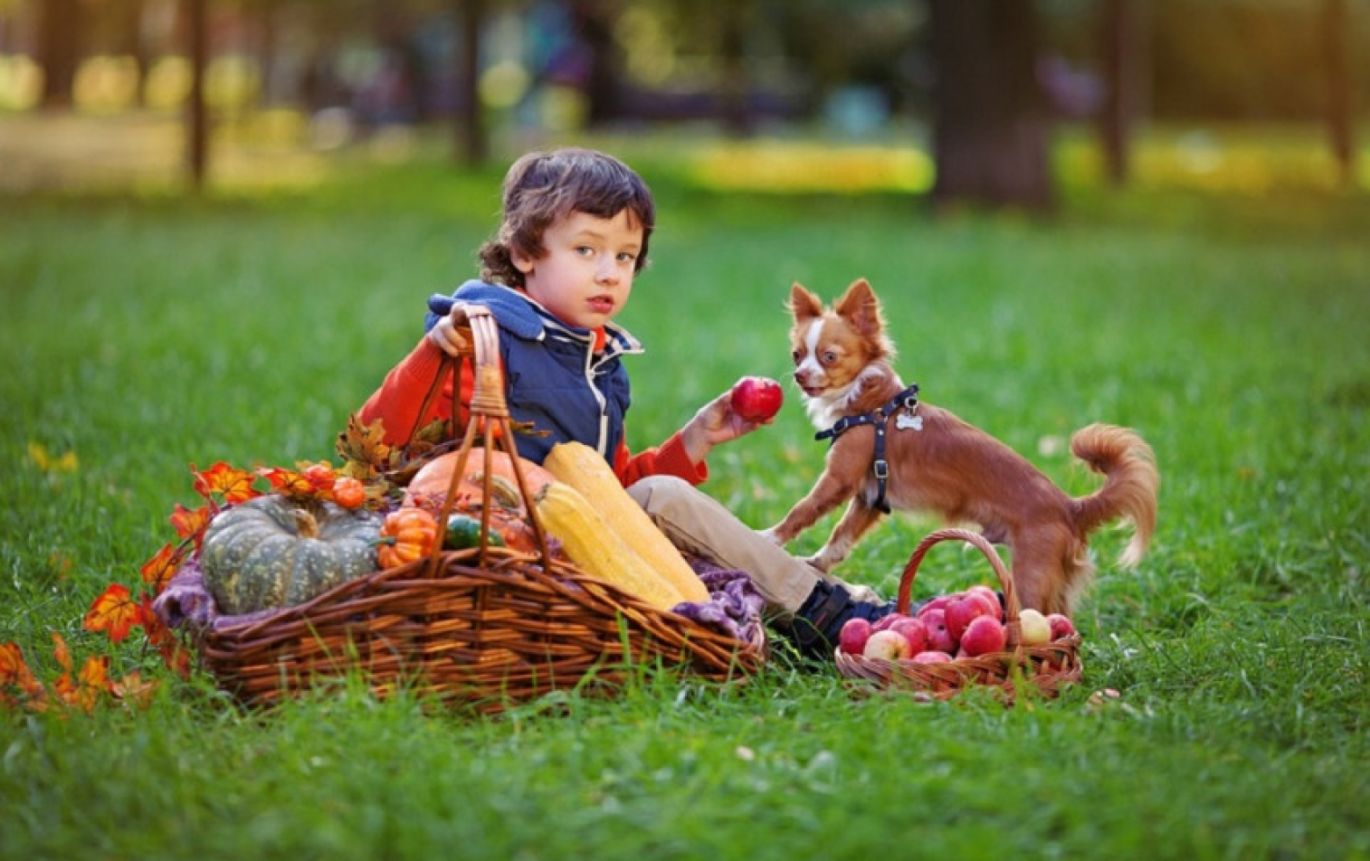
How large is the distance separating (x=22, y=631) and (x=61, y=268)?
8.87 meters

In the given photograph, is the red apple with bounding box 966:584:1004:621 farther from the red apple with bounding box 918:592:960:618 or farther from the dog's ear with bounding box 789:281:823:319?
the dog's ear with bounding box 789:281:823:319

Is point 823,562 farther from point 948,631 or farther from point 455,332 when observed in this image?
point 455,332

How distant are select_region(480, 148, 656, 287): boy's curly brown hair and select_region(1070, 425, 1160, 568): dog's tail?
1.37 m

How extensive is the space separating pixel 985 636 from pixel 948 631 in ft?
0.64

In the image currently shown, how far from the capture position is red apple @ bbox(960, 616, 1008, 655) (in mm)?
4316

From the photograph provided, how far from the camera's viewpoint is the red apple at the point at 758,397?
488cm

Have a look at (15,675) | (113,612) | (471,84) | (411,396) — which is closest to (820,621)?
(411,396)

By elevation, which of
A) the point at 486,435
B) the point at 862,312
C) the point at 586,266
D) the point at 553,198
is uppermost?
the point at 553,198

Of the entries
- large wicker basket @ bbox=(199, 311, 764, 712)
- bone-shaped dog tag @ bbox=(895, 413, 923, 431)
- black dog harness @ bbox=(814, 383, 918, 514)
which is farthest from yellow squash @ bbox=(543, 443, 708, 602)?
bone-shaped dog tag @ bbox=(895, 413, 923, 431)

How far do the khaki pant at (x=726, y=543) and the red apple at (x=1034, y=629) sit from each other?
0.61 meters

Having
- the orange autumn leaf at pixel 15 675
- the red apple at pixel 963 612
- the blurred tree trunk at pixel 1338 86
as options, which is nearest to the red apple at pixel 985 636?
the red apple at pixel 963 612

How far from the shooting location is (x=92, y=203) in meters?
19.1

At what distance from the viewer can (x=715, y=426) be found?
5.06m

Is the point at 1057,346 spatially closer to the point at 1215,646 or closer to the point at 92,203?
the point at 1215,646
